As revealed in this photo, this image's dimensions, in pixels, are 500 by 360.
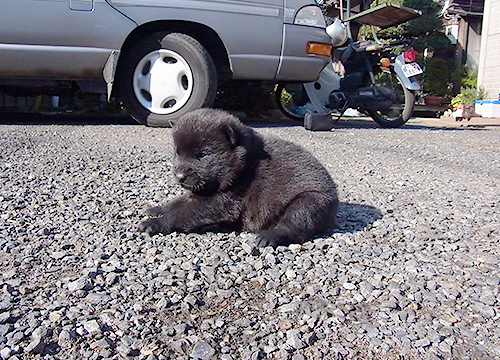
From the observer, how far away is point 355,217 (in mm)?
2801

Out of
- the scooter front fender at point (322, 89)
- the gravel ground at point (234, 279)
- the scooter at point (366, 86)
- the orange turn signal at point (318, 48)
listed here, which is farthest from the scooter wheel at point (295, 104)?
the gravel ground at point (234, 279)

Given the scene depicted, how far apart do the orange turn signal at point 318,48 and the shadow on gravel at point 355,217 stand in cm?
348

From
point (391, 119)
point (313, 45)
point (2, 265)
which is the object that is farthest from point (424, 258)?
point (391, 119)

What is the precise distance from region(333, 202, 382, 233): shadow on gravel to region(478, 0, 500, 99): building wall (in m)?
13.0

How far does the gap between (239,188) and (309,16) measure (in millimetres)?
4281

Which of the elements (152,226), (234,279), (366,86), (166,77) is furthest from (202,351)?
(366,86)

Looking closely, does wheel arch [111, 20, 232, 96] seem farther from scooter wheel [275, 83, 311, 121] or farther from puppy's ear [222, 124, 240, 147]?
puppy's ear [222, 124, 240, 147]

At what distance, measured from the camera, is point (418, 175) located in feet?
13.1

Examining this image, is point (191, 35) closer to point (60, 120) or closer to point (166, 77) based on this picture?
point (166, 77)

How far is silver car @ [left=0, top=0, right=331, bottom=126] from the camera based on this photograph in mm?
5199

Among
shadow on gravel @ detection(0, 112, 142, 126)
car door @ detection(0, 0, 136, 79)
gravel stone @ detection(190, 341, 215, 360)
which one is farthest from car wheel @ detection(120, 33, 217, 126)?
gravel stone @ detection(190, 341, 215, 360)

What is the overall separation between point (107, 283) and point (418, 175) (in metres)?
3.00

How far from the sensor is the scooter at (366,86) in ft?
24.2

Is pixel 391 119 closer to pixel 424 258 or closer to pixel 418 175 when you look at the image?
pixel 418 175
